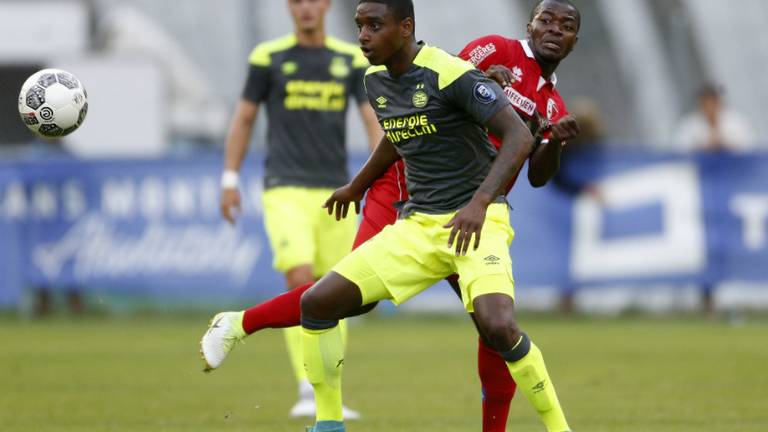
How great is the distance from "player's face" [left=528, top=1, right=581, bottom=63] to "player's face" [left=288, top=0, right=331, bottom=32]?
2.79 m

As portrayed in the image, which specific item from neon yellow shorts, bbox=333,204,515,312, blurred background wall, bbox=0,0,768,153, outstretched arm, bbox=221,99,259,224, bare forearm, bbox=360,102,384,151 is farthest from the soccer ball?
blurred background wall, bbox=0,0,768,153

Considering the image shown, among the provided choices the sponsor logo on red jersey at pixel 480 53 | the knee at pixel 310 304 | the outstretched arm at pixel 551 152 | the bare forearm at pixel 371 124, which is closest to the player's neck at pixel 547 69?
the sponsor logo on red jersey at pixel 480 53

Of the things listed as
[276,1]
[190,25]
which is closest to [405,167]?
[276,1]

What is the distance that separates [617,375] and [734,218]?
17.1 feet

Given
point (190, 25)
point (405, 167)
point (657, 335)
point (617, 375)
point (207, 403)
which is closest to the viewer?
point (405, 167)

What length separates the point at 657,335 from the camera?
14.5 meters

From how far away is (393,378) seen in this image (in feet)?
35.6

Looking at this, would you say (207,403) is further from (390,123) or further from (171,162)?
(171,162)

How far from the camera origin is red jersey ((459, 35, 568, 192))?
707cm

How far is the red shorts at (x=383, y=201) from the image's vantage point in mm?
7387

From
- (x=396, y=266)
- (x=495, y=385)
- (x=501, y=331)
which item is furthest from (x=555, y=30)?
(x=495, y=385)

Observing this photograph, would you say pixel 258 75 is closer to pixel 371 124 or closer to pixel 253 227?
pixel 371 124

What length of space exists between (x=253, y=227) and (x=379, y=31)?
9714mm

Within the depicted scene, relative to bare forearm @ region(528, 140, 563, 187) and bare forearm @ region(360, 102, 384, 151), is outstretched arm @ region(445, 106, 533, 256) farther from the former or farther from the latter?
bare forearm @ region(360, 102, 384, 151)
